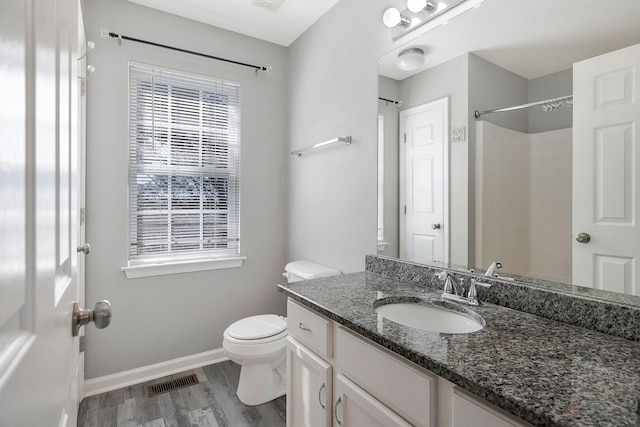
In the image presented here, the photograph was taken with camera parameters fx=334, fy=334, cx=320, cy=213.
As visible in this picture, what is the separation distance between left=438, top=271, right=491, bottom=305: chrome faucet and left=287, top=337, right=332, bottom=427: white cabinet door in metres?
0.57

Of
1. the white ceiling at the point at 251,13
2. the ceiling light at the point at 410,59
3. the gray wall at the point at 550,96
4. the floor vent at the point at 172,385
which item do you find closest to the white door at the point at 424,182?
the ceiling light at the point at 410,59

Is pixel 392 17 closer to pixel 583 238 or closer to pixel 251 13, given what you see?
pixel 251 13

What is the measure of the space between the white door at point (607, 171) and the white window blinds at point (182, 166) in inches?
87.3

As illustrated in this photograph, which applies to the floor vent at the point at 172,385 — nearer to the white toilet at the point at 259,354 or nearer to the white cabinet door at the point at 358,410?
the white toilet at the point at 259,354

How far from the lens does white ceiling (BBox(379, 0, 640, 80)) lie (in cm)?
106

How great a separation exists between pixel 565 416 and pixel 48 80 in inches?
40.0

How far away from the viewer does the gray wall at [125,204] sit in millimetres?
2191

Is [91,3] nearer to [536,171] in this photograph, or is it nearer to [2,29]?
[2,29]

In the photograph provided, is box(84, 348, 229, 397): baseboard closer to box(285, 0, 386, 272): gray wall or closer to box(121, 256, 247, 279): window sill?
box(121, 256, 247, 279): window sill

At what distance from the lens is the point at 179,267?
8.06 ft

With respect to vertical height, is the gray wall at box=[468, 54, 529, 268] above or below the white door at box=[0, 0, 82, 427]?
above

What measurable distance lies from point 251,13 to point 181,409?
2.67 meters

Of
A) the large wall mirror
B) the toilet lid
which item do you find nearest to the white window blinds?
the toilet lid

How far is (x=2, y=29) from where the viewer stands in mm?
296
